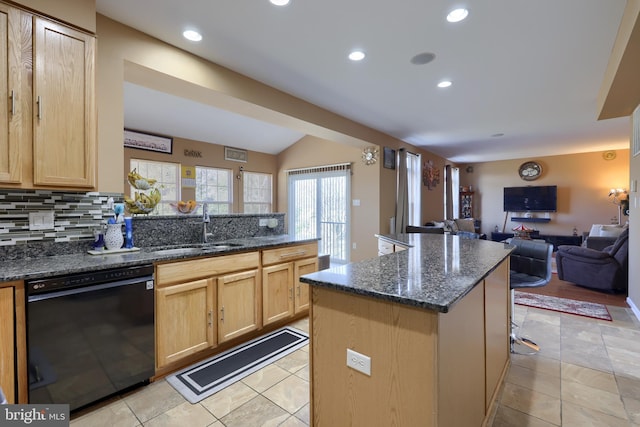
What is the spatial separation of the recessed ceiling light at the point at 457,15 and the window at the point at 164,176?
5.04 metres

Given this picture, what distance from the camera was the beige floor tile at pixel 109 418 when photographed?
5.44ft

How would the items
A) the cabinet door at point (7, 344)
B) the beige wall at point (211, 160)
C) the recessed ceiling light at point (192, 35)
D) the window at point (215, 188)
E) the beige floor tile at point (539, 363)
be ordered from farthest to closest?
1. the window at point (215, 188)
2. the beige wall at point (211, 160)
3. the recessed ceiling light at point (192, 35)
4. the beige floor tile at point (539, 363)
5. the cabinet door at point (7, 344)

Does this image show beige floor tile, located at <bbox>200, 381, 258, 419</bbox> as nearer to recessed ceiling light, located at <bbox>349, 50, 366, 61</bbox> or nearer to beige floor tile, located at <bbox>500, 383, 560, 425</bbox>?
beige floor tile, located at <bbox>500, 383, 560, 425</bbox>

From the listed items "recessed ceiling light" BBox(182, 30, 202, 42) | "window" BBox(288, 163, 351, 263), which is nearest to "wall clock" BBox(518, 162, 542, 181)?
"window" BBox(288, 163, 351, 263)

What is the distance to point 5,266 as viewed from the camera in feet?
5.45

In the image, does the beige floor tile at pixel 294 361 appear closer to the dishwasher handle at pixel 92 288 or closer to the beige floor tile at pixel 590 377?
the dishwasher handle at pixel 92 288

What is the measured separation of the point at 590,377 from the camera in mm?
2115

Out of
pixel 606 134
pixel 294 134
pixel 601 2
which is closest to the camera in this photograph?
pixel 601 2

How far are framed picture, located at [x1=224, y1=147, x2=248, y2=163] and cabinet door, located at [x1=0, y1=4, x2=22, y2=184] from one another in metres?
4.85

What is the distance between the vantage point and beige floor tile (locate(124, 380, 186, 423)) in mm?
1760

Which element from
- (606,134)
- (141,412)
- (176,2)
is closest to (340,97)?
(176,2)

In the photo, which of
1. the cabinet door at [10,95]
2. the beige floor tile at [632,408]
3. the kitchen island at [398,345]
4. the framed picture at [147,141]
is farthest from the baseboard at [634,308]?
the framed picture at [147,141]

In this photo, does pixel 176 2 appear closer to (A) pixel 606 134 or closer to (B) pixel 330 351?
(B) pixel 330 351

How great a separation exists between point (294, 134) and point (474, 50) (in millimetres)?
4561
